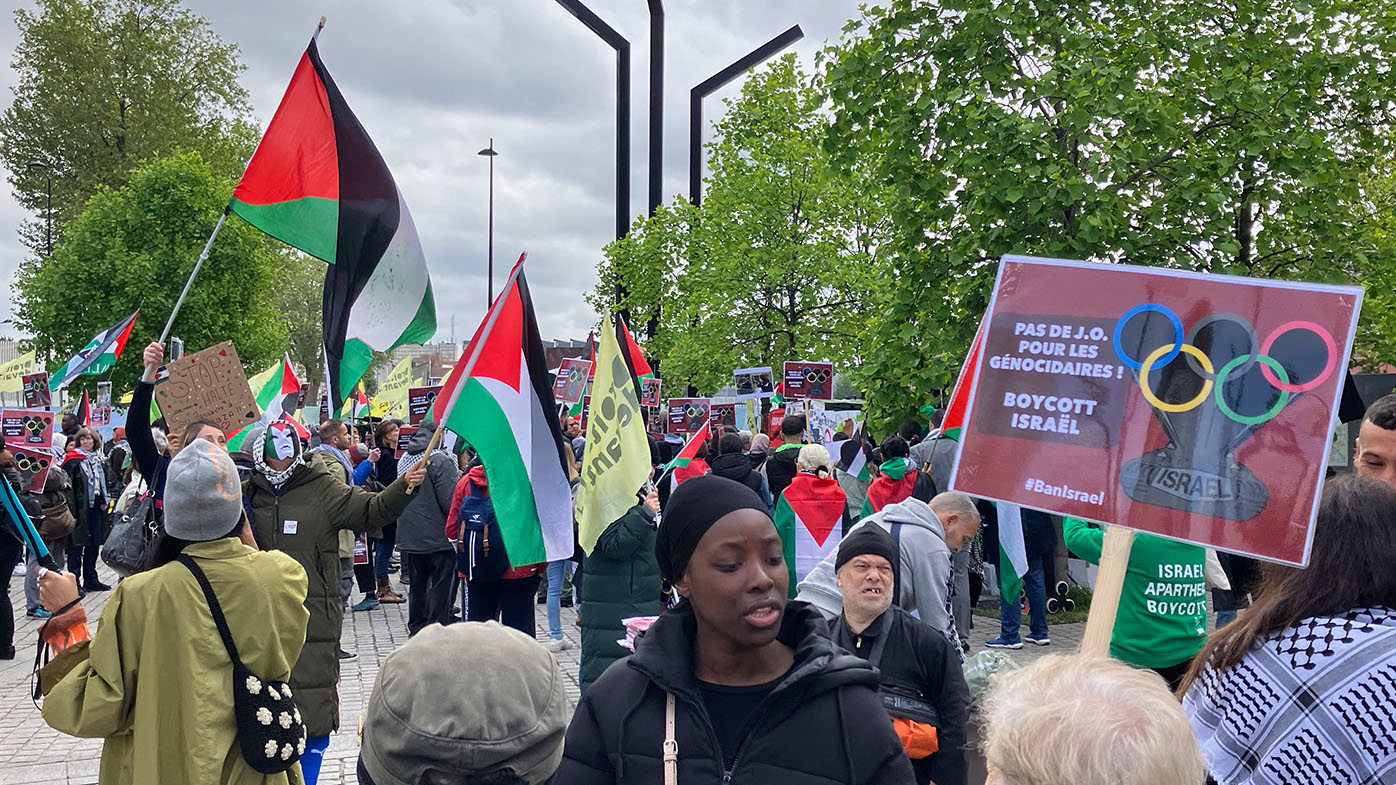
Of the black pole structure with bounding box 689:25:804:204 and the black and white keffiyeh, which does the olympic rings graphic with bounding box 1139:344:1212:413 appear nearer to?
the black and white keffiyeh

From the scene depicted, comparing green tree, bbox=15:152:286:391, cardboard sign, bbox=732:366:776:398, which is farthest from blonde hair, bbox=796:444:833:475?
green tree, bbox=15:152:286:391

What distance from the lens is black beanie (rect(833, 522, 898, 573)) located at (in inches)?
165

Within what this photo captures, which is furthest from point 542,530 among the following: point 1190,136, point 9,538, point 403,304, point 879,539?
point 1190,136

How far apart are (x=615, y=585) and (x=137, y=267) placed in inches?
1305

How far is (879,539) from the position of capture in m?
4.28

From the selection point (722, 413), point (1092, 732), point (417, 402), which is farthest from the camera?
point (722, 413)

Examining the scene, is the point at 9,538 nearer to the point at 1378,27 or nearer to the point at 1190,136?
the point at 1190,136

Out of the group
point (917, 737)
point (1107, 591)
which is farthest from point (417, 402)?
point (1107, 591)

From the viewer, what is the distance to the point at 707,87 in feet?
103

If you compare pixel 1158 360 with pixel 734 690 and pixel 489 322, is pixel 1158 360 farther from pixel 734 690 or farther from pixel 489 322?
pixel 489 322

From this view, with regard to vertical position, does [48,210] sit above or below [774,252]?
above

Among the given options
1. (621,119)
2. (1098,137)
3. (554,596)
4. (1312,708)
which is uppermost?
(621,119)

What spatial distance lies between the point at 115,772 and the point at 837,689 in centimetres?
252

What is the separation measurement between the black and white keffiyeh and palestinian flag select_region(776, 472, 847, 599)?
223 inches
